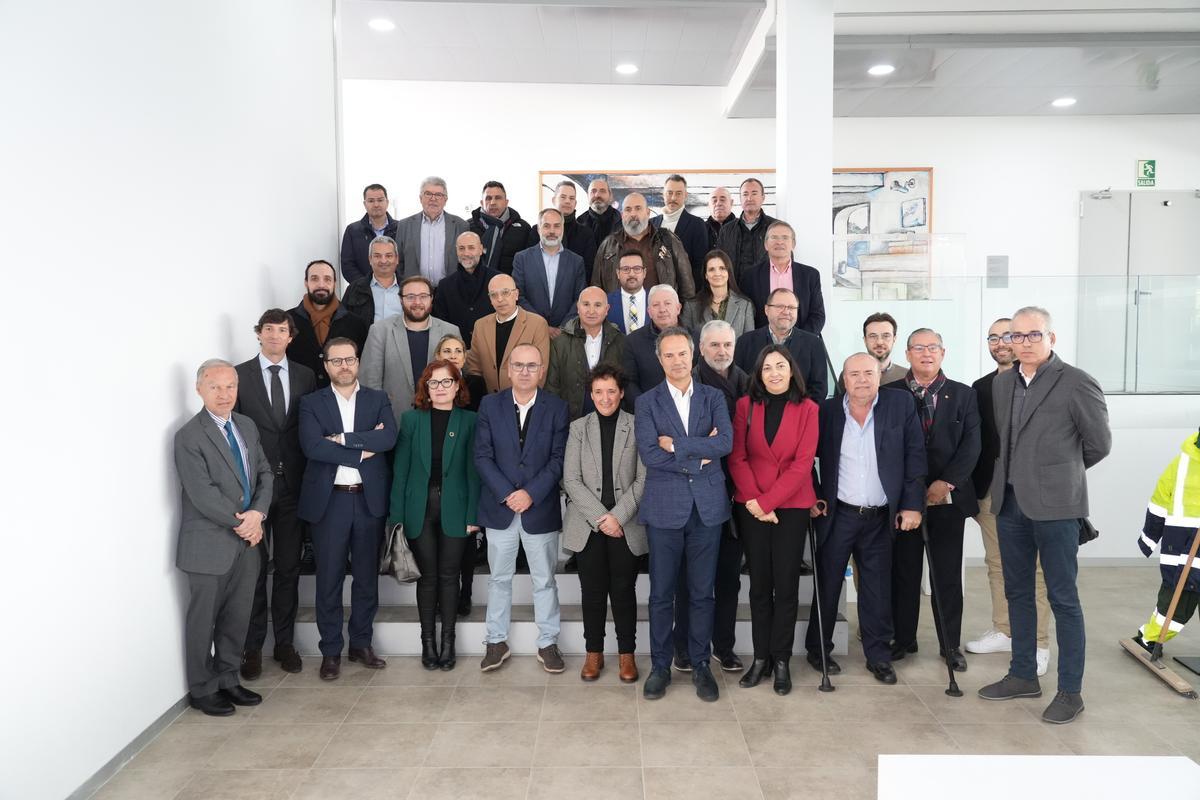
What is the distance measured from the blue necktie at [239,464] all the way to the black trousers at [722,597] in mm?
2129

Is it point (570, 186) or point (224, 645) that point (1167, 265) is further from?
point (224, 645)

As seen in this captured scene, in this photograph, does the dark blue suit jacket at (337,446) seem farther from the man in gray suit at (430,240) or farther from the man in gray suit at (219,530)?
the man in gray suit at (430,240)

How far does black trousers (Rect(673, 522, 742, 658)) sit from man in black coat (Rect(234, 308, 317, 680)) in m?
2.02

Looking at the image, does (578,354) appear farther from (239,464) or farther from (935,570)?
(935,570)

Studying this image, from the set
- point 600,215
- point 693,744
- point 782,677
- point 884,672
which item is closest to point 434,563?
point 693,744

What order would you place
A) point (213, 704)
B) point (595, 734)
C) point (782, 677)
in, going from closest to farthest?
point (595, 734)
point (213, 704)
point (782, 677)

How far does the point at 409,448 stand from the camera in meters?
4.48

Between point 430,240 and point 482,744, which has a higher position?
point 430,240

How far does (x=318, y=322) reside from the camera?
16.6 ft

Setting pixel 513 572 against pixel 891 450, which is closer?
pixel 891 450

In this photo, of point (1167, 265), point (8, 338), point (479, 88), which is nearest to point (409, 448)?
point (8, 338)

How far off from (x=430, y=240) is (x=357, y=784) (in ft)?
12.3

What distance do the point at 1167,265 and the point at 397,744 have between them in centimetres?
1002

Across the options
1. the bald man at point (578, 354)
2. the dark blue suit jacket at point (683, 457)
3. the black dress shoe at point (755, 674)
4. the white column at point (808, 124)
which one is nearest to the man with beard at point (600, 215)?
the white column at point (808, 124)
